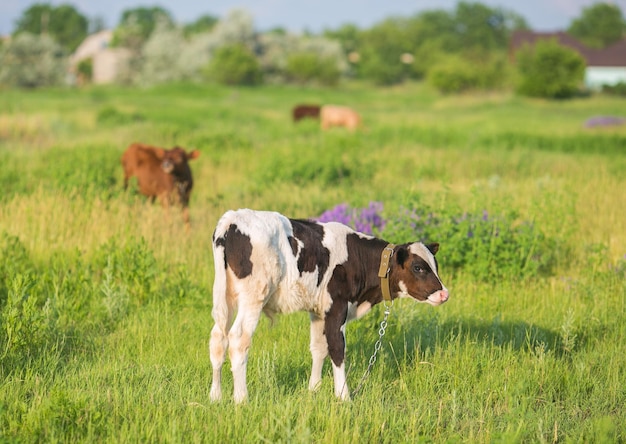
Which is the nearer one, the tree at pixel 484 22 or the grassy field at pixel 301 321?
the grassy field at pixel 301 321

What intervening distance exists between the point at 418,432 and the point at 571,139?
19.9 meters

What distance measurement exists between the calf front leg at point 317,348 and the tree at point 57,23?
4904 inches

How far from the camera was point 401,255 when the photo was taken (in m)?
5.63

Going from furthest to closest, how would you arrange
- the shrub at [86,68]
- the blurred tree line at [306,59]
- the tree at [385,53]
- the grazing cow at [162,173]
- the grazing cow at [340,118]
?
1. the shrub at [86,68]
2. the tree at [385,53]
3. the blurred tree line at [306,59]
4. the grazing cow at [340,118]
5. the grazing cow at [162,173]

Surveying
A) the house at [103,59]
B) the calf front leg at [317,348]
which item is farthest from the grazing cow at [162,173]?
the house at [103,59]

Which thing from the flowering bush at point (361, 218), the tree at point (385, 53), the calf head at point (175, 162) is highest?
the tree at point (385, 53)

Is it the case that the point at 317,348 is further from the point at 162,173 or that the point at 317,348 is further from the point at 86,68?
the point at 86,68

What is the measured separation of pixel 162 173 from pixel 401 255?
796cm

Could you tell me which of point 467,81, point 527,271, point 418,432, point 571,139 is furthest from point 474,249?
point 467,81

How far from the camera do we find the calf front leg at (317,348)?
571 cm

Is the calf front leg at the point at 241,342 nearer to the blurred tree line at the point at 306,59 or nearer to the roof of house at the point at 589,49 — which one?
the blurred tree line at the point at 306,59

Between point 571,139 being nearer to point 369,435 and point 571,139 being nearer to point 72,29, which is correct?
point 369,435

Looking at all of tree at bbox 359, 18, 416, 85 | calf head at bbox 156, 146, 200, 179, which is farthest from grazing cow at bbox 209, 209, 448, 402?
tree at bbox 359, 18, 416, 85

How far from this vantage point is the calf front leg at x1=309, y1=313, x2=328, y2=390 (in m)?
5.71
